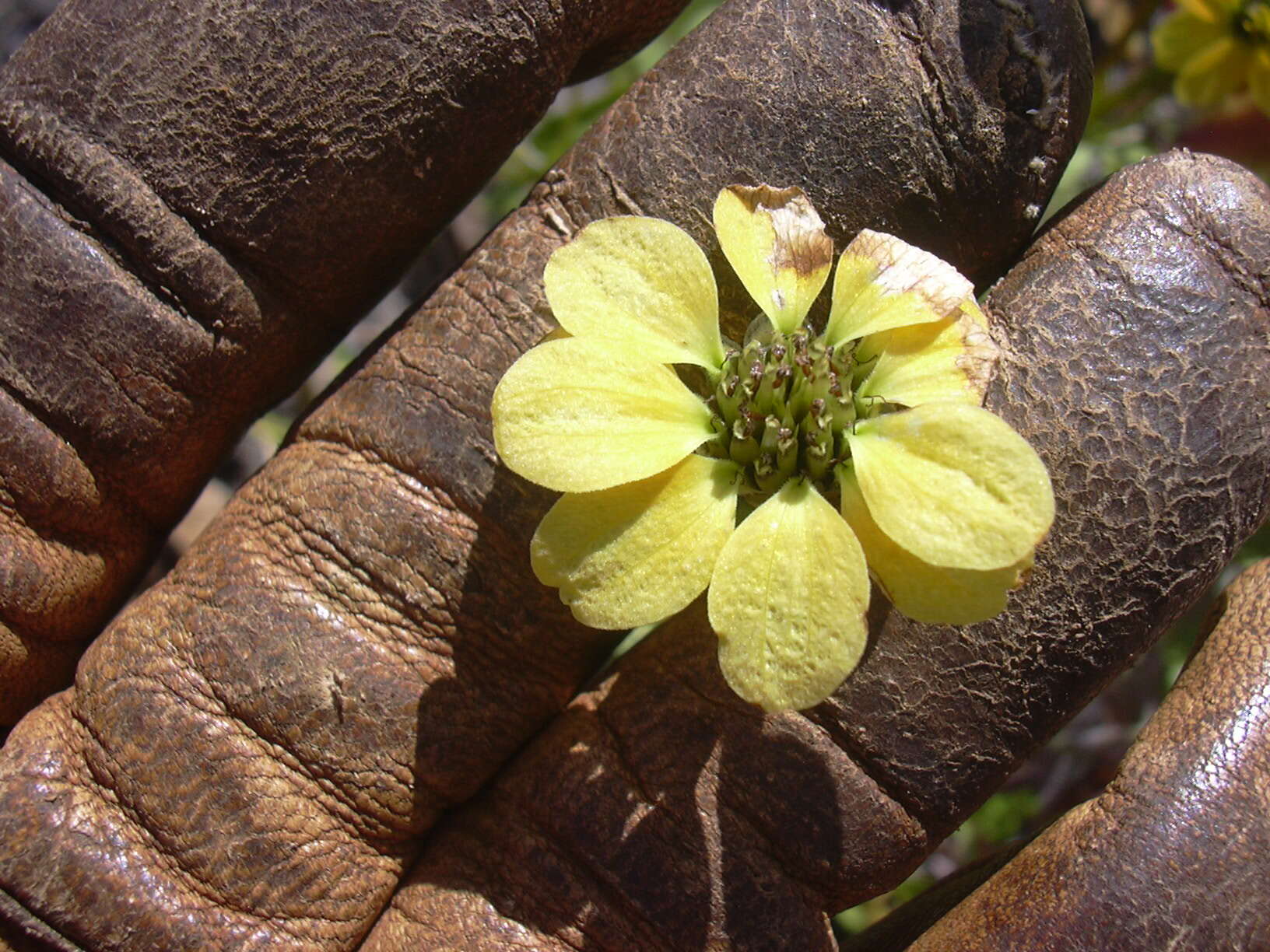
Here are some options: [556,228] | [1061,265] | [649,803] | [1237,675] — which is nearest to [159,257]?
[556,228]

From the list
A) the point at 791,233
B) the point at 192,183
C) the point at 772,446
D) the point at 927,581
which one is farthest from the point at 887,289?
the point at 192,183

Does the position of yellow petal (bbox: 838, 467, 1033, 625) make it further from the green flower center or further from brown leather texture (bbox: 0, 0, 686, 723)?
the green flower center

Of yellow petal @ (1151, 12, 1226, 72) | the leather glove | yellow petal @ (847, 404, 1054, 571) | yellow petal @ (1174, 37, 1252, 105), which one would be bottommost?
the leather glove

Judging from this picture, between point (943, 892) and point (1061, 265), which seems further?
point (943, 892)

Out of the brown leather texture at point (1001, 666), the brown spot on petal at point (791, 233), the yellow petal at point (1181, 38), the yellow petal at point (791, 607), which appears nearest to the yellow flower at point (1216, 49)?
the yellow petal at point (1181, 38)

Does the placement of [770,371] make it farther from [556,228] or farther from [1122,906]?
[1122,906]

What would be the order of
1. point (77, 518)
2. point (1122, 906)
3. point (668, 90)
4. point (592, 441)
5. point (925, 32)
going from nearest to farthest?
point (592, 441), point (1122, 906), point (925, 32), point (668, 90), point (77, 518)

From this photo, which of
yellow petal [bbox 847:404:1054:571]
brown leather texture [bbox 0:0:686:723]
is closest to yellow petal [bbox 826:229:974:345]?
yellow petal [bbox 847:404:1054:571]
